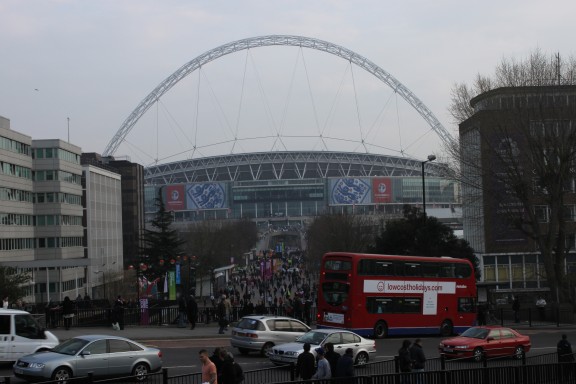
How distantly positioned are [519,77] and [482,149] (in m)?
5.24

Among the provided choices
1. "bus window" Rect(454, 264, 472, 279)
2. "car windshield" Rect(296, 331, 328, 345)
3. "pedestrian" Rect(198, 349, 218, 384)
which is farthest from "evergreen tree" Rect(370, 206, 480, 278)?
"pedestrian" Rect(198, 349, 218, 384)

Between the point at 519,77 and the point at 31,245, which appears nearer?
the point at 519,77

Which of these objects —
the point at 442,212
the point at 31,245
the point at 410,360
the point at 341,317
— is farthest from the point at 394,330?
the point at 442,212

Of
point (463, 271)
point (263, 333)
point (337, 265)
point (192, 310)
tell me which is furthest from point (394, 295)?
point (263, 333)

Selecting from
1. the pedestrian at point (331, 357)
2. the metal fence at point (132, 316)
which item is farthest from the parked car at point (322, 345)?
the metal fence at point (132, 316)

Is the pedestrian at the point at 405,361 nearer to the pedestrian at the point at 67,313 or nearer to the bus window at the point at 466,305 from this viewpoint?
the pedestrian at the point at 67,313

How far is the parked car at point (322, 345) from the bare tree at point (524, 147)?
25.8m

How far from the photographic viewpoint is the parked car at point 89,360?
20047 millimetres

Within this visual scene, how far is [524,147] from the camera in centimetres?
5006

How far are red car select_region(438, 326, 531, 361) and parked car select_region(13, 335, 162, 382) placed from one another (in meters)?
11.0

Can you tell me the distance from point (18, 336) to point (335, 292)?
16.3 meters

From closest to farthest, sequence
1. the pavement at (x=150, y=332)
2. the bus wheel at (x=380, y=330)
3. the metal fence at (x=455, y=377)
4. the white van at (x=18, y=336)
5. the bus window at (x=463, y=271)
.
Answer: the metal fence at (x=455, y=377) → the white van at (x=18, y=336) → the pavement at (x=150, y=332) → the bus wheel at (x=380, y=330) → the bus window at (x=463, y=271)

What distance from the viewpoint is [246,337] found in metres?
28.5

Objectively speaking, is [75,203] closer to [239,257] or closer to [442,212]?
[239,257]
